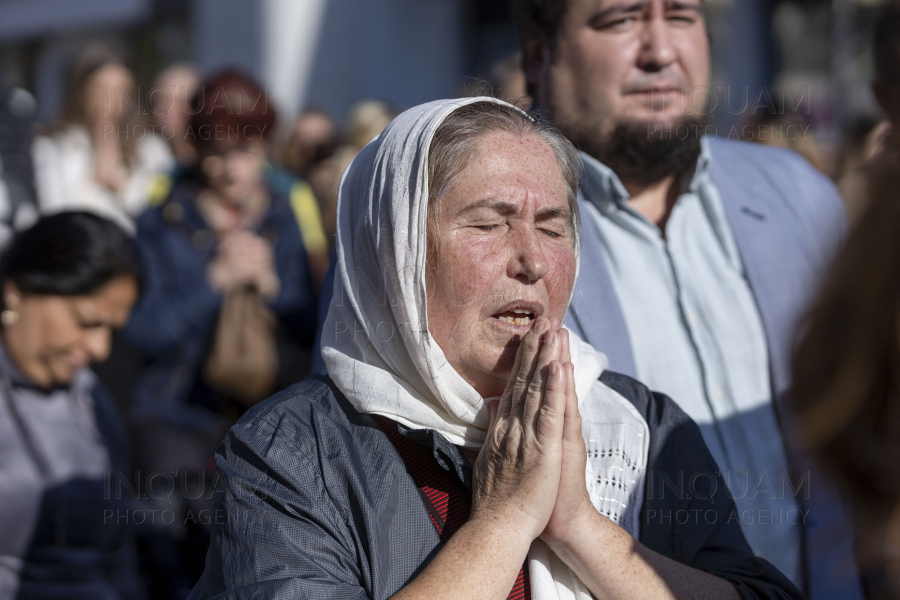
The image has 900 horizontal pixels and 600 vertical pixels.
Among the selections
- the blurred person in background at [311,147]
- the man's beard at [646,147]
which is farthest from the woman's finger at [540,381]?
the blurred person in background at [311,147]

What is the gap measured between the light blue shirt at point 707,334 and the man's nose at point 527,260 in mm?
596

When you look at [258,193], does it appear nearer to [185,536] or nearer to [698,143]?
[185,536]

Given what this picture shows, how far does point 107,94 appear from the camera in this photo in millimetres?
5391

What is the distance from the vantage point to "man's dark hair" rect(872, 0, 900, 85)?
2.57 m

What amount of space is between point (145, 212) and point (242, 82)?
2.60ft

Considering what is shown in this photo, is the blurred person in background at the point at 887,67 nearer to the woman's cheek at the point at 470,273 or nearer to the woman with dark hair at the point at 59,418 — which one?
the woman's cheek at the point at 470,273

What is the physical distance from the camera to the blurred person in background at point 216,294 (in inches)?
153

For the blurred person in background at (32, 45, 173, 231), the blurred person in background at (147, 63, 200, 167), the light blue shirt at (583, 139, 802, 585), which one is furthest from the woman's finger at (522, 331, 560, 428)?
the blurred person in background at (147, 63, 200, 167)

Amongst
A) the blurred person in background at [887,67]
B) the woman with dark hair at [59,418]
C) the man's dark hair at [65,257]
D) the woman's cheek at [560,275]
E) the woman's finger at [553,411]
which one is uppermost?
the blurred person in background at [887,67]

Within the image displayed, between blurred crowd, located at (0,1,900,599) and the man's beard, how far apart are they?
42 centimetres

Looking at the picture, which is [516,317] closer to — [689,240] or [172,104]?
[689,240]

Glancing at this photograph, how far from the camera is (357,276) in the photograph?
1.95 metres

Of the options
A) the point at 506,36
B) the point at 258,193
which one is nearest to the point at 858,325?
the point at 258,193

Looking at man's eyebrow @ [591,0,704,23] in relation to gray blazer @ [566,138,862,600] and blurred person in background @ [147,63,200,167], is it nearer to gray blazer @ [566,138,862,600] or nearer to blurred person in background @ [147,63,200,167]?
gray blazer @ [566,138,862,600]
